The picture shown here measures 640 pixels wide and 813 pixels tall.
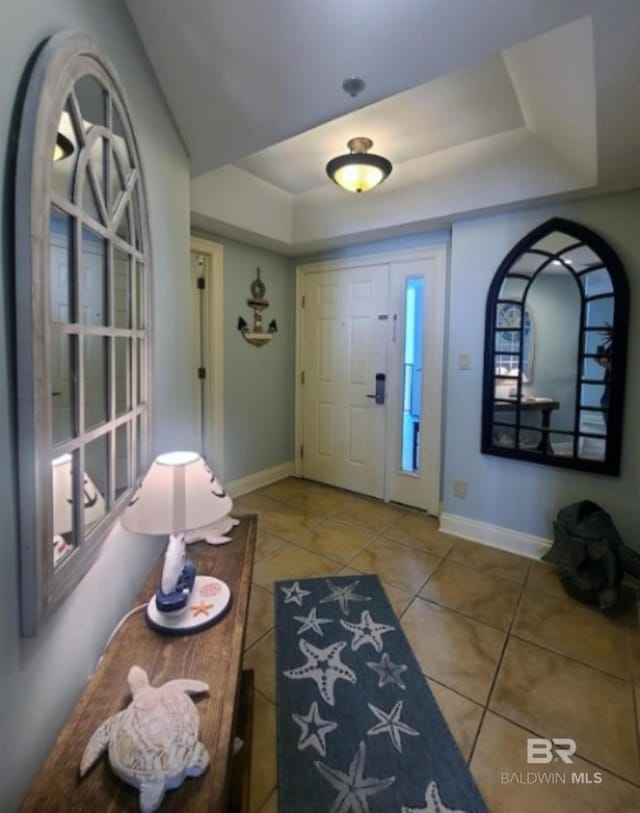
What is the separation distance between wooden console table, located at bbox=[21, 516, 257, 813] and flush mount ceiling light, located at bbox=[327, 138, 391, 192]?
2.09 metres

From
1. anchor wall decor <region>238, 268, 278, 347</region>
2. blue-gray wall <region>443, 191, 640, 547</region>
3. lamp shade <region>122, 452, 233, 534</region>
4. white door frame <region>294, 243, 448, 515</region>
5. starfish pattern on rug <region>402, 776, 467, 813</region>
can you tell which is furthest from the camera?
anchor wall decor <region>238, 268, 278, 347</region>

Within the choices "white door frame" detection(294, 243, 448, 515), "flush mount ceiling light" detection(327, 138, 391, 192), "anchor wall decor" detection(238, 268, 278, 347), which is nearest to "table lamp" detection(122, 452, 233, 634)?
"flush mount ceiling light" detection(327, 138, 391, 192)

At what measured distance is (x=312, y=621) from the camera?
6.31 ft

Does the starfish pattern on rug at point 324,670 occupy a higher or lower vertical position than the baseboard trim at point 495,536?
lower

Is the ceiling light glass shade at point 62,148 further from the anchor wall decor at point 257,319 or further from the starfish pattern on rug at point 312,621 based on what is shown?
the anchor wall decor at point 257,319

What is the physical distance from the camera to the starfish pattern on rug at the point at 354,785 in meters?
1.15

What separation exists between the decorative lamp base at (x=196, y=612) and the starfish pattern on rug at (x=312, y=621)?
0.87 meters

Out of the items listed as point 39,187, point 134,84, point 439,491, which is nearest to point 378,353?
point 439,491

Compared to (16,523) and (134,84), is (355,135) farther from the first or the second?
(16,523)

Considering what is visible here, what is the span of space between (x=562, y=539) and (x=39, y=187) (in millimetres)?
2633

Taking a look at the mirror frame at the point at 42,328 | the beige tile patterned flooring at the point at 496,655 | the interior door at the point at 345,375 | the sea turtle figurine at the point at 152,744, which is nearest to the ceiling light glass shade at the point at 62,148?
the mirror frame at the point at 42,328

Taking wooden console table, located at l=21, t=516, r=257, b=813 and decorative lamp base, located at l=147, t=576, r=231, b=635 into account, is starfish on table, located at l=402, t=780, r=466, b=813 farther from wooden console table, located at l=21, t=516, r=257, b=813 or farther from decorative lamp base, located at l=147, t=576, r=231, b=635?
decorative lamp base, located at l=147, t=576, r=231, b=635

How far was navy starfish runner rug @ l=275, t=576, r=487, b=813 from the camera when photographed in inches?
46.3

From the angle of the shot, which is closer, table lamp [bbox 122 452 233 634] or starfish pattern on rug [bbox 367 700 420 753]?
table lamp [bbox 122 452 233 634]
